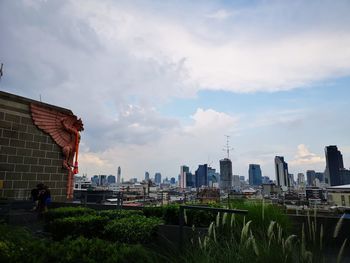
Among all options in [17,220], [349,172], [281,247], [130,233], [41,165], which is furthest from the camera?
[349,172]

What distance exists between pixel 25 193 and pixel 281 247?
13.1 metres

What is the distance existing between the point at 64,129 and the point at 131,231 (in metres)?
10.5

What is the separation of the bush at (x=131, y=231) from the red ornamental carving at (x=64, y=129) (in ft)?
30.0

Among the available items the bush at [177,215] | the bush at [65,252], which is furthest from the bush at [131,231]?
the bush at [65,252]

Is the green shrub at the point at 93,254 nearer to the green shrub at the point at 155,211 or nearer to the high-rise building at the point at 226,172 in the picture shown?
the green shrub at the point at 155,211

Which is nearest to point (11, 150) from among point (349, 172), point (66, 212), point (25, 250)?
point (66, 212)

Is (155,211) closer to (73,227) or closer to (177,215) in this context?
(177,215)

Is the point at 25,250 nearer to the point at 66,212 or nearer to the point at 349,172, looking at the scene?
the point at 66,212

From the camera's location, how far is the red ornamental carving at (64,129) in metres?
14.3

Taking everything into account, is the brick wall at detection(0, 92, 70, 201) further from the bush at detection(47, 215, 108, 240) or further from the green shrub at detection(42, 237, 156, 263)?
the green shrub at detection(42, 237, 156, 263)

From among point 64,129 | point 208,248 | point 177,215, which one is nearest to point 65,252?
point 208,248

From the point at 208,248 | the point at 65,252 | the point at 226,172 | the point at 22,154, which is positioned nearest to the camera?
the point at 65,252

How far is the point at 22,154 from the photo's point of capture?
43.4ft

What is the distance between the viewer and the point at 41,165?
14078mm
